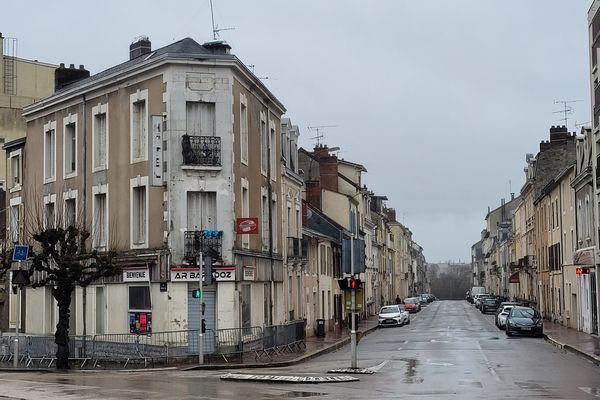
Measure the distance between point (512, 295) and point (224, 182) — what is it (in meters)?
74.5

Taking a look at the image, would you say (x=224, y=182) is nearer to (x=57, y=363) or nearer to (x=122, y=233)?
(x=122, y=233)

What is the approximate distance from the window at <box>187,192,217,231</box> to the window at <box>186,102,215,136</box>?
2.19 m

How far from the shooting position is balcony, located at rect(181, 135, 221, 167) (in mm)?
30562

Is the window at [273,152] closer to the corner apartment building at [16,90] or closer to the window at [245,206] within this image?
the window at [245,206]

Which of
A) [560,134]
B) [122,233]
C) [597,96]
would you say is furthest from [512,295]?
[122,233]

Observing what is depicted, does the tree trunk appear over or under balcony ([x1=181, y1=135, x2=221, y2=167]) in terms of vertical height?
under

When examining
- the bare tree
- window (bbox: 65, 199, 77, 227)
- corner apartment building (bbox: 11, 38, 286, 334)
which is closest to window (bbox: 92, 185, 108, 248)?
corner apartment building (bbox: 11, 38, 286, 334)

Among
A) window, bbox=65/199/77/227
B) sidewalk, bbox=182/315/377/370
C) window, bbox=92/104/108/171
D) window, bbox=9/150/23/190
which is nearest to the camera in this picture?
sidewalk, bbox=182/315/377/370

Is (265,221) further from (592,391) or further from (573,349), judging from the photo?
(592,391)

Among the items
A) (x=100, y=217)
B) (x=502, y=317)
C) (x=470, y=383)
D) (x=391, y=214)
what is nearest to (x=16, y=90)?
(x=100, y=217)

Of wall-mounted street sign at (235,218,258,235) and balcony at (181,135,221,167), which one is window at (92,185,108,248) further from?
wall-mounted street sign at (235,218,258,235)

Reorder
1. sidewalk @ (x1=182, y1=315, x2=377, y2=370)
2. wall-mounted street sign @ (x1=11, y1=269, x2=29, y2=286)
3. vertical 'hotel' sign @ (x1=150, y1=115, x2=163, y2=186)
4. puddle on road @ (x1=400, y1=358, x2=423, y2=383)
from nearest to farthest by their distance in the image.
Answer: puddle on road @ (x1=400, y1=358, x2=423, y2=383) → sidewalk @ (x1=182, y1=315, x2=377, y2=370) → wall-mounted street sign @ (x1=11, y1=269, x2=29, y2=286) → vertical 'hotel' sign @ (x1=150, y1=115, x2=163, y2=186)

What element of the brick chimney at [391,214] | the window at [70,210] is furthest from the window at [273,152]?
the brick chimney at [391,214]

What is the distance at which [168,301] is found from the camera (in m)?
30.1
